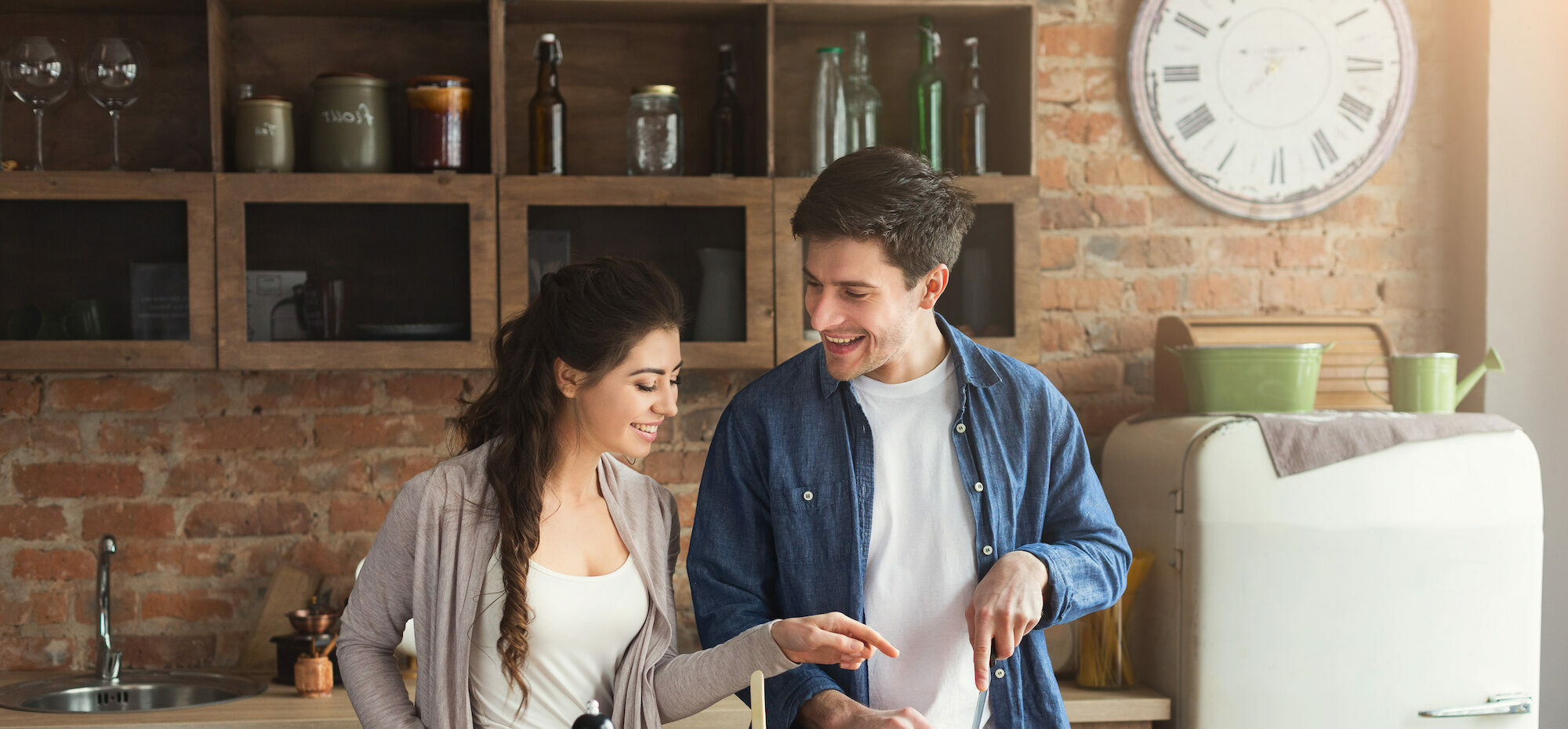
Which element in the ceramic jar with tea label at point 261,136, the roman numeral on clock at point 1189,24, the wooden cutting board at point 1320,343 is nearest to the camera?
the ceramic jar with tea label at point 261,136

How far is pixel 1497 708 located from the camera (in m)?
2.21

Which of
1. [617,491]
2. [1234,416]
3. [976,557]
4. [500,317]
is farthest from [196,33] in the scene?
[1234,416]

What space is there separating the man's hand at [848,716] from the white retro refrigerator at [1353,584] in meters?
0.96

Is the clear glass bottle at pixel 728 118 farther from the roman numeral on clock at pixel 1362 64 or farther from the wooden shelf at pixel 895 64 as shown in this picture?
the roman numeral on clock at pixel 1362 64

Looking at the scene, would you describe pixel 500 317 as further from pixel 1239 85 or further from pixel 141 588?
pixel 1239 85

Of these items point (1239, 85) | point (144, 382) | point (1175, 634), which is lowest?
point (1175, 634)

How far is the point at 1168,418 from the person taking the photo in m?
2.39

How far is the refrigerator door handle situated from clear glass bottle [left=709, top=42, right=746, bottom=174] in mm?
1696

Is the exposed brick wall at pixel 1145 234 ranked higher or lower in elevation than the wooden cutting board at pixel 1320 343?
higher

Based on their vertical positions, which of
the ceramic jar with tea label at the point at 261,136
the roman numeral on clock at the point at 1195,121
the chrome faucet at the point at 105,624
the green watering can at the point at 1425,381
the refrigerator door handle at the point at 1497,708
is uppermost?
the roman numeral on clock at the point at 1195,121

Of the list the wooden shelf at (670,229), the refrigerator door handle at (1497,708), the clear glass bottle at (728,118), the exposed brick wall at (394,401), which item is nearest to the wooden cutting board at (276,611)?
the exposed brick wall at (394,401)

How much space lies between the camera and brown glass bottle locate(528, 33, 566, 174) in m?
2.40

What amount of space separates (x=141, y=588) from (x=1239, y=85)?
8.78 ft

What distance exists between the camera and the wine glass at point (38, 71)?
2311 millimetres
